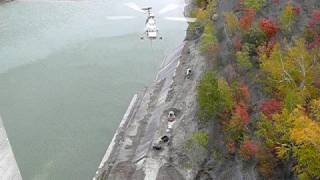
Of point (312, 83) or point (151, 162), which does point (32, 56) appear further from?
point (312, 83)

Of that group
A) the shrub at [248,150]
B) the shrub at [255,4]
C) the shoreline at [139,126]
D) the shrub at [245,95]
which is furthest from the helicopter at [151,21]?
the shrub at [248,150]

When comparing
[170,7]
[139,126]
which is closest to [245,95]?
[139,126]

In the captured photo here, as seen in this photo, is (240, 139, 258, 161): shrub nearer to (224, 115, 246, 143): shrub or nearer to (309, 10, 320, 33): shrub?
(224, 115, 246, 143): shrub

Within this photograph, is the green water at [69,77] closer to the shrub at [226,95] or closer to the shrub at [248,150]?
the shrub at [226,95]

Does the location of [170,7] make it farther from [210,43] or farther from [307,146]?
[307,146]

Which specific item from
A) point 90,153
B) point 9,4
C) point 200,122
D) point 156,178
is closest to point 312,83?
point 200,122

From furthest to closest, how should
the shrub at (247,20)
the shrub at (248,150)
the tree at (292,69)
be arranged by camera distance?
the shrub at (247,20) → the tree at (292,69) → the shrub at (248,150)

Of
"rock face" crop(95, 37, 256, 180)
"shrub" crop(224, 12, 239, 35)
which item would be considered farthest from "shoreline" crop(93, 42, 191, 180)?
"shrub" crop(224, 12, 239, 35)

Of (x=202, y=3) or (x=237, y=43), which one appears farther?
(x=202, y=3)
